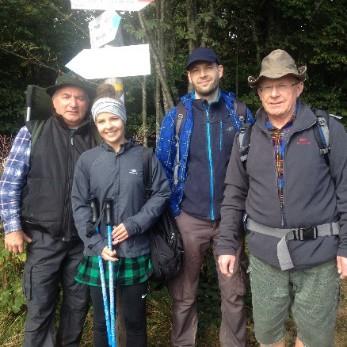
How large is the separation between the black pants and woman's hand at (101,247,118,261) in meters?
0.30

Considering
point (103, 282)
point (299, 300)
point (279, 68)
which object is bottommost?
point (299, 300)

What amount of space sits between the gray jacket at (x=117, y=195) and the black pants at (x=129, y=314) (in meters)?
0.28

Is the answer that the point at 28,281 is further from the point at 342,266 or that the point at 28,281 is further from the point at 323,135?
the point at 323,135

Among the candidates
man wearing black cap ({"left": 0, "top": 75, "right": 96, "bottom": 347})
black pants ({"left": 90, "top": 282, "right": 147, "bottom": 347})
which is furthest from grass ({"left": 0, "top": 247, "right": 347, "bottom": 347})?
black pants ({"left": 90, "top": 282, "right": 147, "bottom": 347})

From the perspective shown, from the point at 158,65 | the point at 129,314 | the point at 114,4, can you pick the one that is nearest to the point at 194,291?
the point at 129,314

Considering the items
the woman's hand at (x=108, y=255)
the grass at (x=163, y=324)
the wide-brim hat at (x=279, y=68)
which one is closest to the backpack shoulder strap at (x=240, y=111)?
the wide-brim hat at (x=279, y=68)

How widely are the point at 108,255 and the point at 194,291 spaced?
3.24ft

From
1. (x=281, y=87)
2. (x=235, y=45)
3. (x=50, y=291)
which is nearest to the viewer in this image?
(x=281, y=87)

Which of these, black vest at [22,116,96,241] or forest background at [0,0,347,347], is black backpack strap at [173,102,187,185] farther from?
forest background at [0,0,347,347]

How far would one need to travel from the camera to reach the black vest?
2.96 meters

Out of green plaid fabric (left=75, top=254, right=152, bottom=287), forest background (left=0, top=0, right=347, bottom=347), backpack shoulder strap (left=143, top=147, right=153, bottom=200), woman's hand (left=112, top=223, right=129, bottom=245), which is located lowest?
green plaid fabric (left=75, top=254, right=152, bottom=287)

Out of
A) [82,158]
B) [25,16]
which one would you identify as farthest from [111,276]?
[25,16]

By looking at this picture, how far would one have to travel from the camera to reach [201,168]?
10.3 feet

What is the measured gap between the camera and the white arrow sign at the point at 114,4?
2.98 meters
